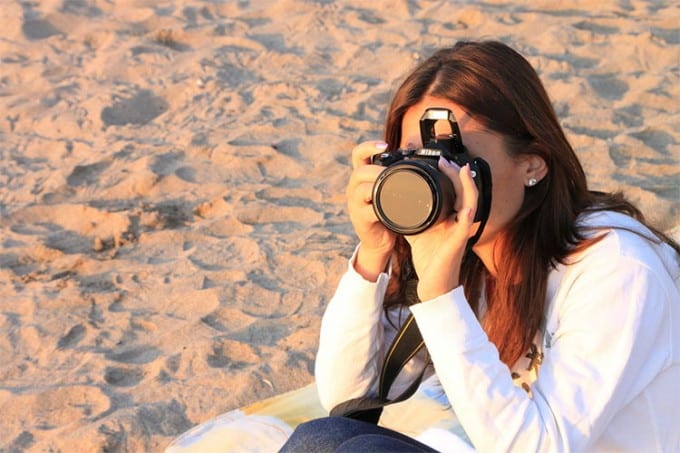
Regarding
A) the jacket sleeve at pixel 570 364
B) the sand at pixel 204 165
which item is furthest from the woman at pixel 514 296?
the sand at pixel 204 165

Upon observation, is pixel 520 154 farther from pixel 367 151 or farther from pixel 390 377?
pixel 390 377

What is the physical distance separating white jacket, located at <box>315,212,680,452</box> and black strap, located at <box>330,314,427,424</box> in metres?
0.26

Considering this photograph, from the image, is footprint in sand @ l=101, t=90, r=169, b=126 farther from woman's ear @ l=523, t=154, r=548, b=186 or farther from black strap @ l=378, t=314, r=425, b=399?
woman's ear @ l=523, t=154, r=548, b=186

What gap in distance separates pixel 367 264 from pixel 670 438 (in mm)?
542

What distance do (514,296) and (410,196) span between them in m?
0.31

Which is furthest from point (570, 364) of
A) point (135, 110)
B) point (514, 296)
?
point (135, 110)

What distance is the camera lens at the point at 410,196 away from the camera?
1.17m

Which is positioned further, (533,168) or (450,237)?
(533,168)

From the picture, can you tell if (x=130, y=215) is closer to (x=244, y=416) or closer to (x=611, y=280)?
(x=244, y=416)

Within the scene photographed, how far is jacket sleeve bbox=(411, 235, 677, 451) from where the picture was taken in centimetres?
116

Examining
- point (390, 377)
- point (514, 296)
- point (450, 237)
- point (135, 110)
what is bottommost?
point (135, 110)

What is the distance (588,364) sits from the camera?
1175mm

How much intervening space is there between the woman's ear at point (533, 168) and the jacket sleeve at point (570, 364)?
0.21 meters

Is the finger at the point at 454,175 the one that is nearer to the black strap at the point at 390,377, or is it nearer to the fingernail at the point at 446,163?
the fingernail at the point at 446,163
